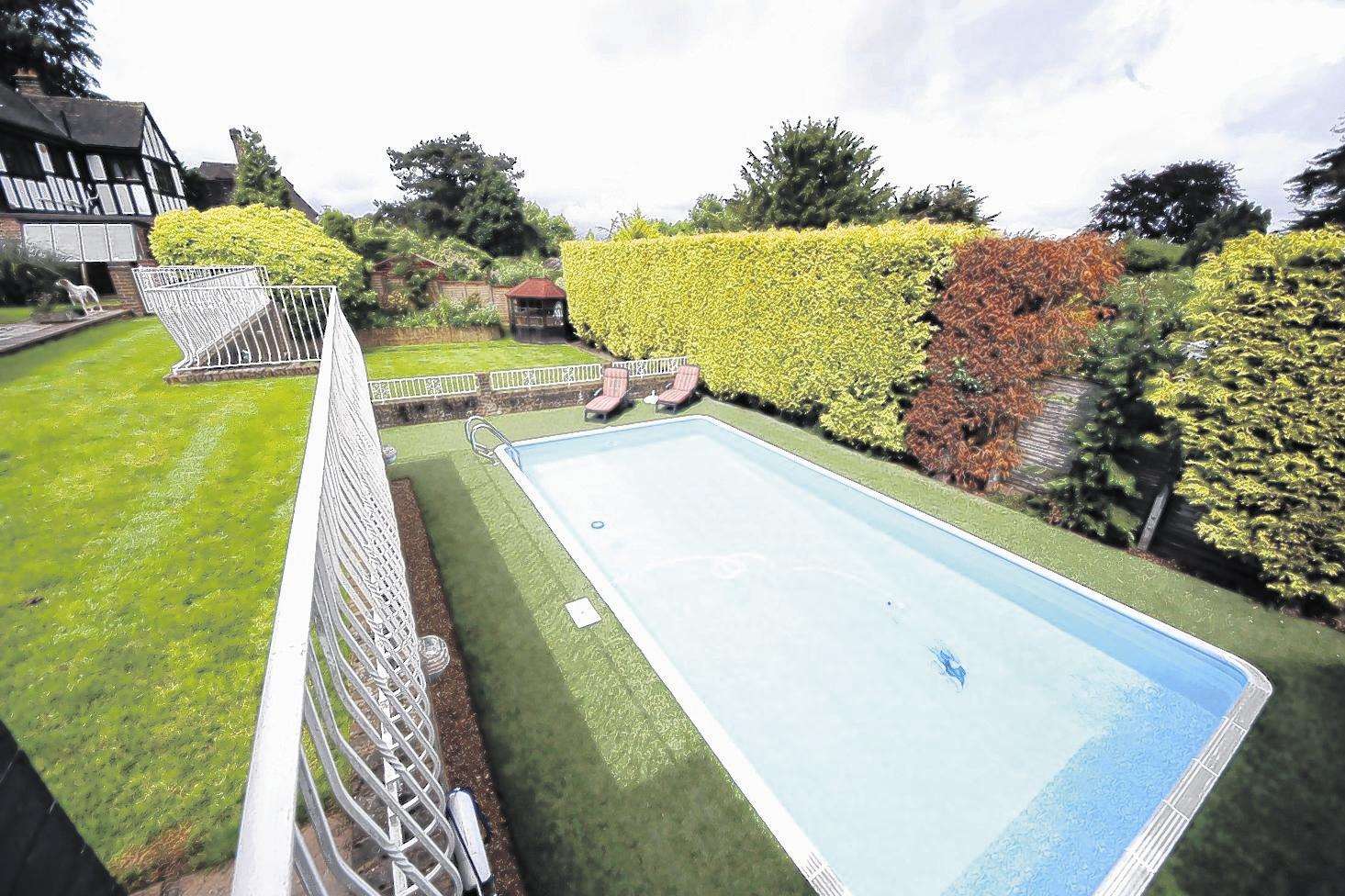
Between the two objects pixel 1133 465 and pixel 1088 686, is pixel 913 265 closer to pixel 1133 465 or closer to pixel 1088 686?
pixel 1133 465

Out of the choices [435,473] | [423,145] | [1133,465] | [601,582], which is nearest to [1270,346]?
[1133,465]

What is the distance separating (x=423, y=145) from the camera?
46.6 meters

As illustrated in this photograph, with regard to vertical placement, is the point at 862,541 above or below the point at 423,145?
below

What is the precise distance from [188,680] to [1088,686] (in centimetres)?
814

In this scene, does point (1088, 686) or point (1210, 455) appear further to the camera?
point (1210, 455)

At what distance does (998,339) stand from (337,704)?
9825 mm

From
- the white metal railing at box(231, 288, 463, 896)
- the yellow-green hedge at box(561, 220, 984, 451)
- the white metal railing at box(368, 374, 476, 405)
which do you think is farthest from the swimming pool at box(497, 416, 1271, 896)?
the white metal railing at box(368, 374, 476, 405)

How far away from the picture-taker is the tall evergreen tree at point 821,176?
27.0 meters

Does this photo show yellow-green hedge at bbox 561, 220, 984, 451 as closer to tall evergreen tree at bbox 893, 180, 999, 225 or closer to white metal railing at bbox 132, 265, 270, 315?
white metal railing at bbox 132, 265, 270, 315

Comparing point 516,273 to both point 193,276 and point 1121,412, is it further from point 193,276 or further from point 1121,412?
point 1121,412

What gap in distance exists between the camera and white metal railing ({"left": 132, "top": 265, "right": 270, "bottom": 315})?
26.4 ft

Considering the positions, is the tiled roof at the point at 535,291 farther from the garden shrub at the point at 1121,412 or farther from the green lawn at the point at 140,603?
the garden shrub at the point at 1121,412

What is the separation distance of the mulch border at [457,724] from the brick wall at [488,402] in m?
6.20

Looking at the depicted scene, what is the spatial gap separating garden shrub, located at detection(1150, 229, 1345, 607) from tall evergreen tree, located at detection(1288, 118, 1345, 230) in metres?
32.4
